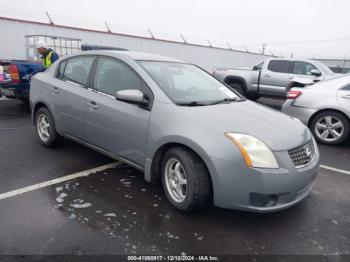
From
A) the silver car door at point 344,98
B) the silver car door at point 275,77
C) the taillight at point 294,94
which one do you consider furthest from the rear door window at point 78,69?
the silver car door at point 275,77

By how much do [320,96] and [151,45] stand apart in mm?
13339

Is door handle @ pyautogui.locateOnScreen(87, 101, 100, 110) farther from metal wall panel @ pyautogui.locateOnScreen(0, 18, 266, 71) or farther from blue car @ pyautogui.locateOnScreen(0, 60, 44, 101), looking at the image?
metal wall panel @ pyautogui.locateOnScreen(0, 18, 266, 71)

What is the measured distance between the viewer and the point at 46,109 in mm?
4520

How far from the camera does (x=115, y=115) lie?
336cm

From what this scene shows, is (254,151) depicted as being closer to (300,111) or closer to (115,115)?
(115,115)

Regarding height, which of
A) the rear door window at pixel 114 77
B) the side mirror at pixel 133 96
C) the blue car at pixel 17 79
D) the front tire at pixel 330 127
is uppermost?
the rear door window at pixel 114 77

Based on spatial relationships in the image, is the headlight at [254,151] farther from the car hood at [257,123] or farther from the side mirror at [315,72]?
the side mirror at [315,72]

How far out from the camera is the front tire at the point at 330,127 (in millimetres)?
5402

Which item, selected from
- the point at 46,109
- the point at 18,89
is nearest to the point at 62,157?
the point at 46,109

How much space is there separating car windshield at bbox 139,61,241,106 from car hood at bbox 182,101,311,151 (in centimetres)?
22

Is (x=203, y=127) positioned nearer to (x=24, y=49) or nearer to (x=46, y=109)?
(x=46, y=109)

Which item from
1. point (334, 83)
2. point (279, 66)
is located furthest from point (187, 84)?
point (279, 66)

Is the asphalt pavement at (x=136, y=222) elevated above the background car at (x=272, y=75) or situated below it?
below

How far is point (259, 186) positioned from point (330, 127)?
382 cm
